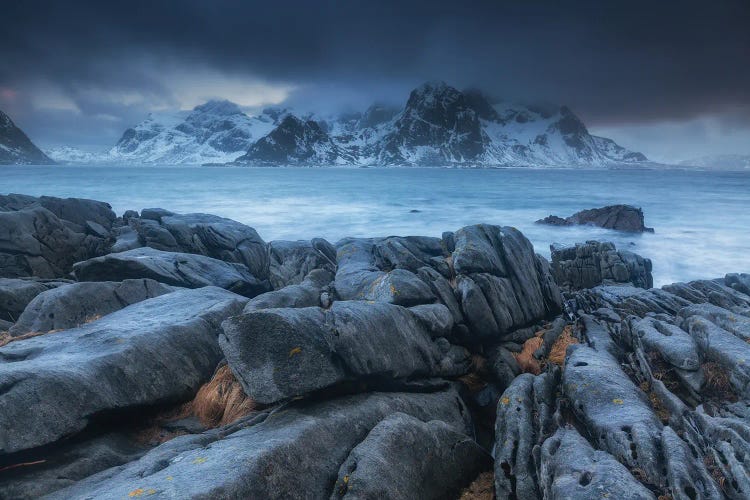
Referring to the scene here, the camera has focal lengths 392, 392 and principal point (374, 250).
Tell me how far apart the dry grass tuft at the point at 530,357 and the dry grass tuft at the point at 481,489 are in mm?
7296

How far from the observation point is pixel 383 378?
1227 cm

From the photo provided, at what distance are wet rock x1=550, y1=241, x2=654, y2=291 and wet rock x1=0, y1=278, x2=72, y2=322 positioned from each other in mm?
33090

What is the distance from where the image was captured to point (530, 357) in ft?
58.0

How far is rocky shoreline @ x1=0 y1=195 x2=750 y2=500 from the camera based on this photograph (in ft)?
27.0

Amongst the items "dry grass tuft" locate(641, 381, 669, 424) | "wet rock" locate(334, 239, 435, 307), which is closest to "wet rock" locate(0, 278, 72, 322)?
"wet rock" locate(334, 239, 435, 307)

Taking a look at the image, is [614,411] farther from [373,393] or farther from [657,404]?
[373,393]

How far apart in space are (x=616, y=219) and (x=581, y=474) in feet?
213

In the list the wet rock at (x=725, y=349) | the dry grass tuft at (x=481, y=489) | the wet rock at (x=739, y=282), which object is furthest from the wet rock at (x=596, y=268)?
the dry grass tuft at (x=481, y=489)

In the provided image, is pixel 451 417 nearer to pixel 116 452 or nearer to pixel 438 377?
pixel 438 377

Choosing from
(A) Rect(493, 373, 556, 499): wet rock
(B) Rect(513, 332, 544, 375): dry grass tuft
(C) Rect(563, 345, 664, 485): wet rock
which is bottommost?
(B) Rect(513, 332, 544, 375): dry grass tuft

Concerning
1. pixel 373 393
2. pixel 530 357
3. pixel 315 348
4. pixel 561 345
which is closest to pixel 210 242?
pixel 315 348

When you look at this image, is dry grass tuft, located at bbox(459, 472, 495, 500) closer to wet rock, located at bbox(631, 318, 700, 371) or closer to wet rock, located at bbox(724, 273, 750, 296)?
wet rock, located at bbox(631, 318, 700, 371)

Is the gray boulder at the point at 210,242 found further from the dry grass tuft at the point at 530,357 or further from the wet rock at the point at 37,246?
the dry grass tuft at the point at 530,357

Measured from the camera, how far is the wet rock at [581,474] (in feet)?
24.4
